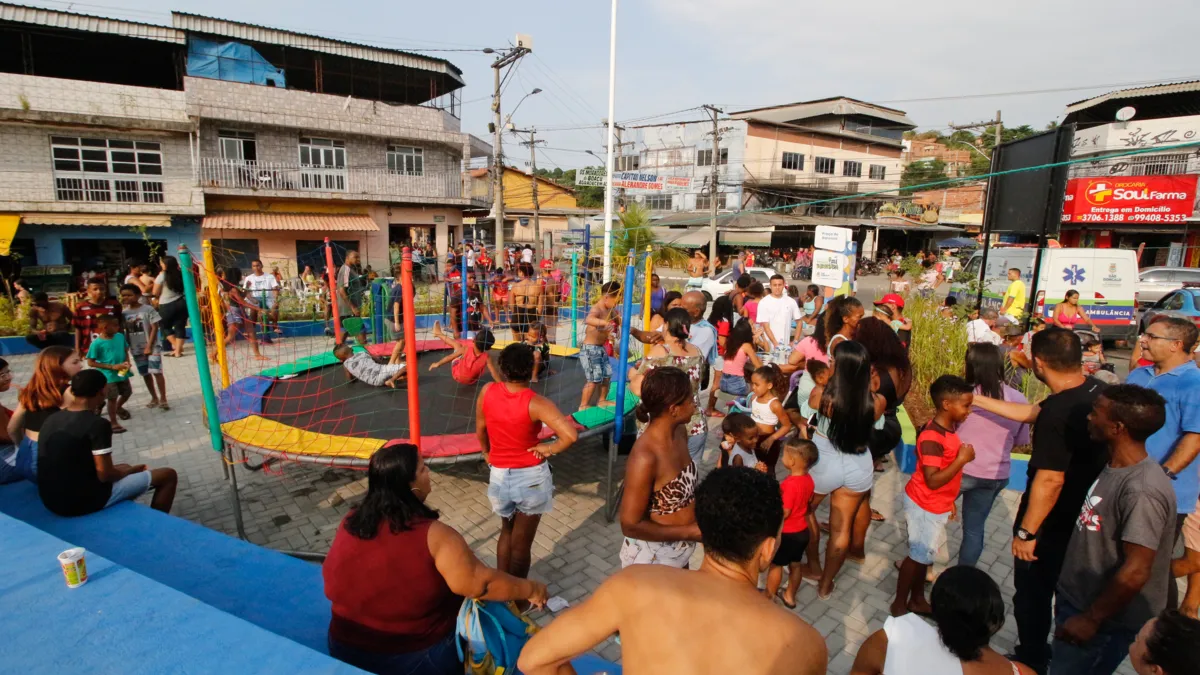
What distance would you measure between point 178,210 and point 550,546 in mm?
21417

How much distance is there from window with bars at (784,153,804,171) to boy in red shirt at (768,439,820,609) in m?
38.9

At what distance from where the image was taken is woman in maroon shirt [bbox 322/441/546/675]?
7.23 ft

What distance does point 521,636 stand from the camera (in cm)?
246

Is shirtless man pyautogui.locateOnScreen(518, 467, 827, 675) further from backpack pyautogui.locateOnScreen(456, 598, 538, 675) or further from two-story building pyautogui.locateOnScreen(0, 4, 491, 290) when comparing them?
two-story building pyautogui.locateOnScreen(0, 4, 491, 290)

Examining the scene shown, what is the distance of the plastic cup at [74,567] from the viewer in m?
2.45

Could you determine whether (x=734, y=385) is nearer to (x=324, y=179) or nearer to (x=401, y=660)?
(x=401, y=660)

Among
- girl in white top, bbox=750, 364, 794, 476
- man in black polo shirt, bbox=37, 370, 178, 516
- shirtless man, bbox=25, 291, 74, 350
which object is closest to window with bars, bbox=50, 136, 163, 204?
shirtless man, bbox=25, 291, 74, 350

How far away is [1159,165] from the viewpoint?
23672mm

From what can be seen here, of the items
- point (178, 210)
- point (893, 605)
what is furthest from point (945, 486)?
point (178, 210)

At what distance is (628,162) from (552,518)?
133ft

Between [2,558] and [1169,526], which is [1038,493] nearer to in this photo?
[1169,526]

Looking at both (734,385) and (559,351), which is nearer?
(734,385)

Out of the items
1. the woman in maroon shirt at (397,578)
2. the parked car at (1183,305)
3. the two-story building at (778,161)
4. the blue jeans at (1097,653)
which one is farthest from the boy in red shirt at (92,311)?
the two-story building at (778,161)

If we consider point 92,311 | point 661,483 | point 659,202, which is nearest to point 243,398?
point 92,311
